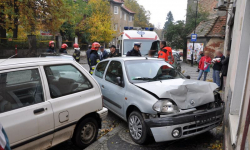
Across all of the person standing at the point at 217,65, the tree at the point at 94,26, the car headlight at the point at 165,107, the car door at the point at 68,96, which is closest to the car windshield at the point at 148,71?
the car headlight at the point at 165,107

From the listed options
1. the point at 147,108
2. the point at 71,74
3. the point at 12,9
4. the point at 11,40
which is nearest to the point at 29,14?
the point at 12,9

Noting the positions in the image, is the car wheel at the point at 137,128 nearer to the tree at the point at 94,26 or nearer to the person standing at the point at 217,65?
the person standing at the point at 217,65

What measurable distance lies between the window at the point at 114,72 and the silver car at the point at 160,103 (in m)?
0.03

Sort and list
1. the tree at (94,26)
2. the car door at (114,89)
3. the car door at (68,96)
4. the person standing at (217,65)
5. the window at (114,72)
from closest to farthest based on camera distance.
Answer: the car door at (68,96) → the car door at (114,89) → the window at (114,72) → the person standing at (217,65) → the tree at (94,26)

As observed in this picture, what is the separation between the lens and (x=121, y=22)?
145 ft

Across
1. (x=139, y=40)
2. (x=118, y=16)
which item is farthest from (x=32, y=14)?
(x=118, y=16)

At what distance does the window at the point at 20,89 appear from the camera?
2.61 meters

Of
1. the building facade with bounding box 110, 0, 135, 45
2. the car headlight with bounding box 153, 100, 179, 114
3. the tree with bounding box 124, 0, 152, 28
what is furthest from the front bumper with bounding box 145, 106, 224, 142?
the tree with bounding box 124, 0, 152, 28

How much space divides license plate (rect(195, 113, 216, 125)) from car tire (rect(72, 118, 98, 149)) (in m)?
1.84

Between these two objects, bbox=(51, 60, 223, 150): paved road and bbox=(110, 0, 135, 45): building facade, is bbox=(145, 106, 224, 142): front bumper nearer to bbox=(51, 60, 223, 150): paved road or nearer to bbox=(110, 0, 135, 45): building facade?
bbox=(51, 60, 223, 150): paved road

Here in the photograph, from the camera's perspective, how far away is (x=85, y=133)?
361 centimetres

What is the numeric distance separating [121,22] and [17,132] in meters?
43.5

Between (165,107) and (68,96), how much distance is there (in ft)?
5.38

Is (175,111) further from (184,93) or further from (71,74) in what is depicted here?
(71,74)
